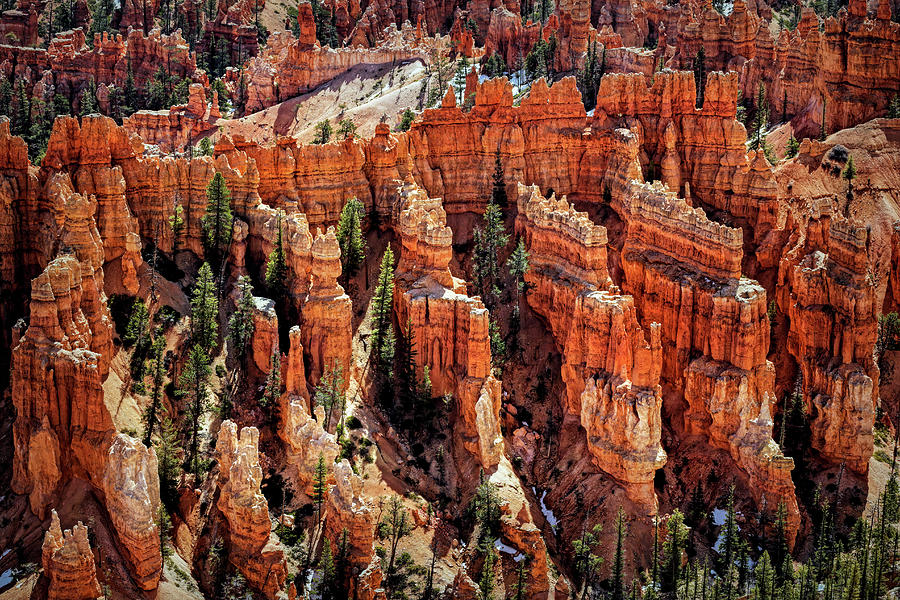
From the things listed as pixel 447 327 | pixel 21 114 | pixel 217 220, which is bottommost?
pixel 447 327

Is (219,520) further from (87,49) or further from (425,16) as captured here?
(425,16)

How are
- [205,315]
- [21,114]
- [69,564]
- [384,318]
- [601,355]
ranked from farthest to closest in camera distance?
1. [21,114]
2. [384,318]
3. [601,355]
4. [205,315]
5. [69,564]

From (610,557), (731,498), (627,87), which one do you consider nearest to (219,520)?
(610,557)

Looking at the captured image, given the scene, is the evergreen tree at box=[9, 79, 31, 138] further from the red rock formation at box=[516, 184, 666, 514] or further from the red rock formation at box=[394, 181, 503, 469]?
the red rock formation at box=[516, 184, 666, 514]

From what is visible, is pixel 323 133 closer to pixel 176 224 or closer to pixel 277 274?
pixel 176 224

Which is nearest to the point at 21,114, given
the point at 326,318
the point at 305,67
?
the point at 305,67

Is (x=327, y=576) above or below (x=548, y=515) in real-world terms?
above

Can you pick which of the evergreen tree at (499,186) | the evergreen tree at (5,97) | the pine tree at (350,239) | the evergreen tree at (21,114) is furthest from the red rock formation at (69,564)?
the evergreen tree at (5,97)
